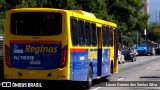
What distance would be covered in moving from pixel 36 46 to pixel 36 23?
2.61ft

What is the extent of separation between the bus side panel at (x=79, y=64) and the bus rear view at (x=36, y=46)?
55 cm

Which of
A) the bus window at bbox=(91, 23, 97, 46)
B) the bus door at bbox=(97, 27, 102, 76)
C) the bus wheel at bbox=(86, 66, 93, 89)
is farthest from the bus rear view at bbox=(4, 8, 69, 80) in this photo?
the bus door at bbox=(97, 27, 102, 76)

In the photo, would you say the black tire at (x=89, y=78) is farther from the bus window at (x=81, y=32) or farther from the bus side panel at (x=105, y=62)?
the bus side panel at (x=105, y=62)

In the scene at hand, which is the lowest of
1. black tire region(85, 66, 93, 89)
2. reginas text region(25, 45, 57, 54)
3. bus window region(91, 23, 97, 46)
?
black tire region(85, 66, 93, 89)

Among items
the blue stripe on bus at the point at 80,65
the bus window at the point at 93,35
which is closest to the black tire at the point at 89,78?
the blue stripe on bus at the point at 80,65

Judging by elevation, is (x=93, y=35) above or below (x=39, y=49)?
above

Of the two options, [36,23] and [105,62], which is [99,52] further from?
[36,23]

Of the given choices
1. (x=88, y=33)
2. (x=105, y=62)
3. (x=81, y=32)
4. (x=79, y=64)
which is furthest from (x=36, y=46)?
(x=105, y=62)

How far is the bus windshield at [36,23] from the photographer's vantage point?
15.3 meters

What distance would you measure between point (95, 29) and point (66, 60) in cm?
407

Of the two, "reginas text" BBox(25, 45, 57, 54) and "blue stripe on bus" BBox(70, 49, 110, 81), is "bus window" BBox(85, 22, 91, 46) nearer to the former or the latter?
"blue stripe on bus" BBox(70, 49, 110, 81)

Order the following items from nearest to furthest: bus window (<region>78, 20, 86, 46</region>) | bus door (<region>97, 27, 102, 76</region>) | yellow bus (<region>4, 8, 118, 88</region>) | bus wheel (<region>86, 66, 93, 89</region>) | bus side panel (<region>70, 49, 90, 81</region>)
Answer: yellow bus (<region>4, 8, 118, 88</region>) → bus side panel (<region>70, 49, 90, 81</region>) → bus window (<region>78, 20, 86, 46</region>) → bus wheel (<region>86, 66, 93, 89</region>) → bus door (<region>97, 27, 102, 76</region>)

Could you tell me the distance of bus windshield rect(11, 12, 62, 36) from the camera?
1533 centimetres

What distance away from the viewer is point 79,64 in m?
16.2
